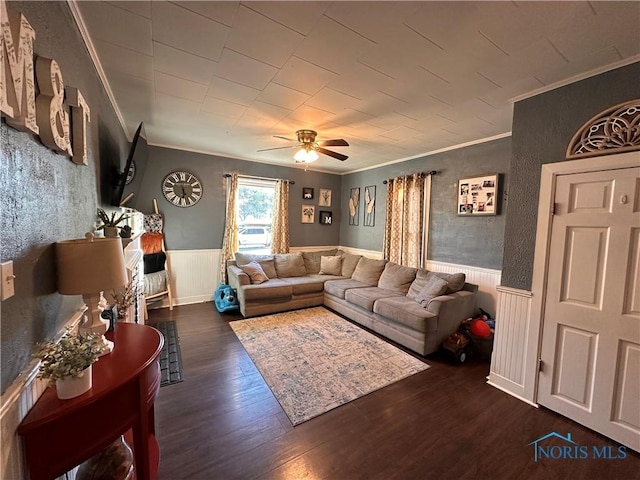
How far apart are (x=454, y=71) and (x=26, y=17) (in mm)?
2301

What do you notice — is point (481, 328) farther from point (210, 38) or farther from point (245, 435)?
point (210, 38)

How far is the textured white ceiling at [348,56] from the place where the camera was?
140 centimetres

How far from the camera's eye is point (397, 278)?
402 centimetres

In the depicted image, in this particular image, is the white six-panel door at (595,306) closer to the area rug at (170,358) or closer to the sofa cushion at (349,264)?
the sofa cushion at (349,264)

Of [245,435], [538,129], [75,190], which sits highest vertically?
[538,129]

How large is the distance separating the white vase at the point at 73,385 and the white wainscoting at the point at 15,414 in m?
0.08

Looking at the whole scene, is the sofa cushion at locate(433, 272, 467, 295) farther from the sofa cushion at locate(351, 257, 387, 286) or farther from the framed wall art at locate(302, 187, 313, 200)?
the framed wall art at locate(302, 187, 313, 200)

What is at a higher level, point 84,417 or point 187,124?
point 187,124

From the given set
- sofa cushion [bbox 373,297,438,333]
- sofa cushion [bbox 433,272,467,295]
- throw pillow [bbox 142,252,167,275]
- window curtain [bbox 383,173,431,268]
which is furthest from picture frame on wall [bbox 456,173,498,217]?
throw pillow [bbox 142,252,167,275]

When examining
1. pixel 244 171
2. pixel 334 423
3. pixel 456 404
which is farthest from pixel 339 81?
pixel 244 171

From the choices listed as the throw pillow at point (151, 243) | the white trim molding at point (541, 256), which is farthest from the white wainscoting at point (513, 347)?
the throw pillow at point (151, 243)

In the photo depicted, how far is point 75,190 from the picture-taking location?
1466 mm

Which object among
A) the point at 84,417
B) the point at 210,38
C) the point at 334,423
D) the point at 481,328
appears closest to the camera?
the point at 84,417

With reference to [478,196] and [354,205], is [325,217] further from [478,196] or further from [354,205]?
[478,196]
